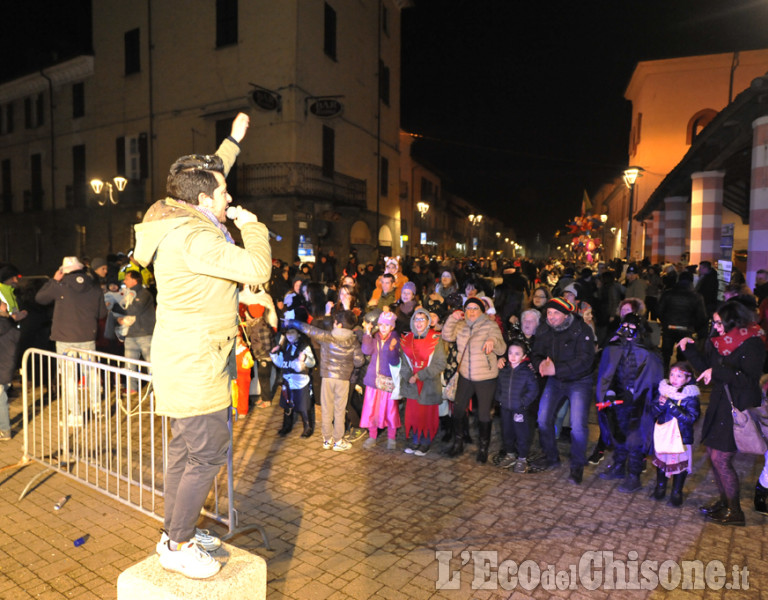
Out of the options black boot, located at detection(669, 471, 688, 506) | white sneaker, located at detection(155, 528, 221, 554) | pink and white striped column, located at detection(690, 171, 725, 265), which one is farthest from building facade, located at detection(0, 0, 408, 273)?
white sneaker, located at detection(155, 528, 221, 554)

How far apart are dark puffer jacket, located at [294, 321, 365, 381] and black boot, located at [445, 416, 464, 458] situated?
134 cm

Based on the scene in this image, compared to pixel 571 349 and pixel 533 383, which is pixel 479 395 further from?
pixel 571 349

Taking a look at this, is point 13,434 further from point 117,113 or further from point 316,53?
point 117,113

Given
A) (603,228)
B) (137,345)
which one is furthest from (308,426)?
(603,228)

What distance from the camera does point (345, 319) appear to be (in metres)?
6.72

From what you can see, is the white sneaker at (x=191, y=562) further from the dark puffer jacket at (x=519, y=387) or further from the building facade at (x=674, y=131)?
the building facade at (x=674, y=131)

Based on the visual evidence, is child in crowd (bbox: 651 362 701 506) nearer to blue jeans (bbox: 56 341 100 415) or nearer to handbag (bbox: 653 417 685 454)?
handbag (bbox: 653 417 685 454)

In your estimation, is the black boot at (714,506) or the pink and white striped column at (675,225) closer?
the black boot at (714,506)

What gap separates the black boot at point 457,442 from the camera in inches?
261

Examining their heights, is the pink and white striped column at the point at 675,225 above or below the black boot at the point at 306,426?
above

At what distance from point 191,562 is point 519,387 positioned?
163 inches

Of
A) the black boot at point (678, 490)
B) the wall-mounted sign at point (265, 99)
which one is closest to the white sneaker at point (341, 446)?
the black boot at point (678, 490)

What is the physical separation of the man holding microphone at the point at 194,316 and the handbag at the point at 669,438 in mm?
4169

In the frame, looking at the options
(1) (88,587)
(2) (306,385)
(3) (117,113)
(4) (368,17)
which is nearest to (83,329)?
(2) (306,385)
